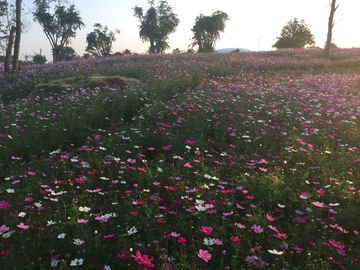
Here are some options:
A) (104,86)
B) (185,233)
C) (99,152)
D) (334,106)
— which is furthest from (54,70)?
(185,233)

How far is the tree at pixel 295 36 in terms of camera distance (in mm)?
57737

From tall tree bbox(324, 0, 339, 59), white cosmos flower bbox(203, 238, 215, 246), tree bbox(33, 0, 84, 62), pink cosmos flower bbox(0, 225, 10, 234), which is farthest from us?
tree bbox(33, 0, 84, 62)

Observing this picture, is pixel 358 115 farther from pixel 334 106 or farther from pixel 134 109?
pixel 134 109

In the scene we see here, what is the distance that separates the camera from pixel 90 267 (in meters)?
2.76

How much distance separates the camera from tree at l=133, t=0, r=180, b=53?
5694 cm

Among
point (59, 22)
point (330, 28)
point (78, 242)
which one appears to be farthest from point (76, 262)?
point (59, 22)

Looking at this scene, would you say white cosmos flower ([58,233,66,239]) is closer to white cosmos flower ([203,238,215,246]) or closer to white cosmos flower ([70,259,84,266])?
white cosmos flower ([70,259,84,266])

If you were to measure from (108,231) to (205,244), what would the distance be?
1.18 m

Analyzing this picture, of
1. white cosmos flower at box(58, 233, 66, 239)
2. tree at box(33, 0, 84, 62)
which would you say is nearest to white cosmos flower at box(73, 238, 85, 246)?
white cosmos flower at box(58, 233, 66, 239)

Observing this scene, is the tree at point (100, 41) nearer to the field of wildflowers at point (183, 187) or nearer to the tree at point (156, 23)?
the tree at point (156, 23)

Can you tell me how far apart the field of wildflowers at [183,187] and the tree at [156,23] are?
171ft

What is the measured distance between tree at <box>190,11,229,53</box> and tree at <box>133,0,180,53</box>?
16.4 ft

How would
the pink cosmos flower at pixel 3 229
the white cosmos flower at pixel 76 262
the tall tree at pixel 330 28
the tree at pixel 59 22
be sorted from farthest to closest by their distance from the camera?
1. the tree at pixel 59 22
2. the tall tree at pixel 330 28
3. the pink cosmos flower at pixel 3 229
4. the white cosmos flower at pixel 76 262

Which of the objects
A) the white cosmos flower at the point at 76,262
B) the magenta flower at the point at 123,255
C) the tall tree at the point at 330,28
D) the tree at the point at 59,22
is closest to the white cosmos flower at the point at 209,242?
the magenta flower at the point at 123,255
